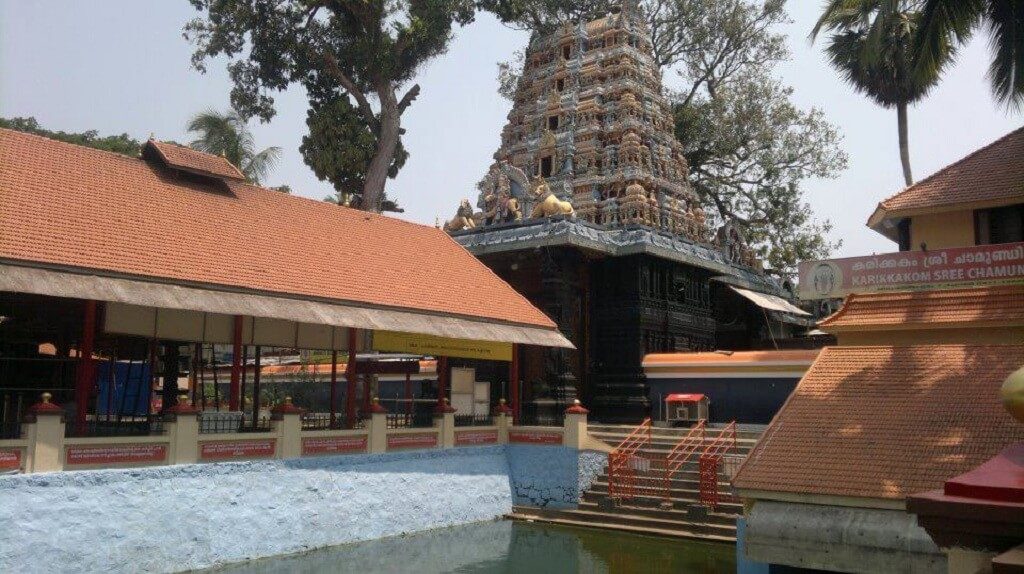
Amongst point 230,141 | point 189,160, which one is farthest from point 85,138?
point 189,160

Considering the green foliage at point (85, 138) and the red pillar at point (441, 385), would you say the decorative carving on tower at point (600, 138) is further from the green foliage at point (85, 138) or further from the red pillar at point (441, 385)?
the green foliage at point (85, 138)

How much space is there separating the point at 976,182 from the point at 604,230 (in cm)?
917

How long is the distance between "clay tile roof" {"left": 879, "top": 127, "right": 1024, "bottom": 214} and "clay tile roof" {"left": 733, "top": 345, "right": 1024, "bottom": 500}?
3410mm

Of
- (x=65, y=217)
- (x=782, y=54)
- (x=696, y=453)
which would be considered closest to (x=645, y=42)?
(x=782, y=54)

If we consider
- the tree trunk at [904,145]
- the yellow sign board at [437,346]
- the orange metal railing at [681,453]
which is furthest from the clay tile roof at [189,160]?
the tree trunk at [904,145]

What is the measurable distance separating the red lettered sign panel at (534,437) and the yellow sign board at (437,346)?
5.64 feet

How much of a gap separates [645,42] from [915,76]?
40.4ft

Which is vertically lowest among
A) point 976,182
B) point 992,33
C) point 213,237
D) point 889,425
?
point 889,425

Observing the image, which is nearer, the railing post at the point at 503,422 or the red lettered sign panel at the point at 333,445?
the red lettered sign panel at the point at 333,445

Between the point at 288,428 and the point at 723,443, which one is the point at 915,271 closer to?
the point at 723,443

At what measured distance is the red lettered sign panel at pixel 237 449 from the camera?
475 inches

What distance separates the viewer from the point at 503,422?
17375mm

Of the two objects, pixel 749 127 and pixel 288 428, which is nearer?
pixel 288 428

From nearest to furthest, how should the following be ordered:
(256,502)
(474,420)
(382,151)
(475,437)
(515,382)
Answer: (256,502), (475,437), (474,420), (515,382), (382,151)
